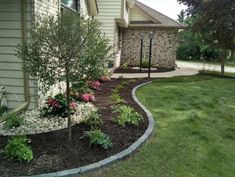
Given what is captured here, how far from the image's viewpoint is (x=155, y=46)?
64.1 feet

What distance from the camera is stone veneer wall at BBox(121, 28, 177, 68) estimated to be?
1941 centimetres

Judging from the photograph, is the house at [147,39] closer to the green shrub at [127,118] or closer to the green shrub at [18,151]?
the green shrub at [127,118]

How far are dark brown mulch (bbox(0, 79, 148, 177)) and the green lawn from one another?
32 centimetres

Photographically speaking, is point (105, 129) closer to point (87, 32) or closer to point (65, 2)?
point (87, 32)

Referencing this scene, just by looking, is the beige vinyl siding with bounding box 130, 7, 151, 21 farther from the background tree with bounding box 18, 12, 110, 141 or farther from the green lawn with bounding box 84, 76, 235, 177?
the background tree with bounding box 18, 12, 110, 141

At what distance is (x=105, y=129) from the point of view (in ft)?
17.1

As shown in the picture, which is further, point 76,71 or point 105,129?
point 105,129

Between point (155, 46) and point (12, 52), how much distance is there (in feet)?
47.9

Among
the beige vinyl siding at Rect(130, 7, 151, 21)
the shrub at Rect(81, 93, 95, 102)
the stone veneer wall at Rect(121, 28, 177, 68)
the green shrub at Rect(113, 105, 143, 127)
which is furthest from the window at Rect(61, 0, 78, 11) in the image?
the beige vinyl siding at Rect(130, 7, 151, 21)

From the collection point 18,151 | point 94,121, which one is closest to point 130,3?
point 94,121

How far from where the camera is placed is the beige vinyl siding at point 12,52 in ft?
19.2

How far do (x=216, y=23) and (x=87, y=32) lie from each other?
12358 mm

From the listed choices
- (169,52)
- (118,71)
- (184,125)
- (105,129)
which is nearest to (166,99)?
(184,125)

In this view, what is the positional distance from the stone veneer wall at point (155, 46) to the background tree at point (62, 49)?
15.6 metres
